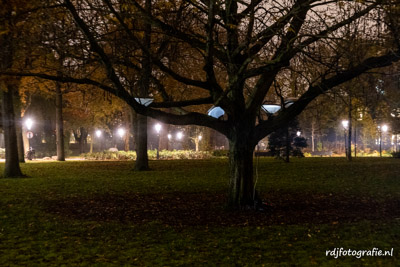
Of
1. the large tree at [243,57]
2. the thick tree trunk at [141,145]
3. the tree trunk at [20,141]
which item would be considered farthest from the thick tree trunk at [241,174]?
the tree trunk at [20,141]

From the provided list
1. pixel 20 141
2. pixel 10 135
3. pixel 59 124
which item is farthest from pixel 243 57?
pixel 59 124

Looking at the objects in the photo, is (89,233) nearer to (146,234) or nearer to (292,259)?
(146,234)

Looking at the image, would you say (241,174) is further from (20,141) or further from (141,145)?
(20,141)

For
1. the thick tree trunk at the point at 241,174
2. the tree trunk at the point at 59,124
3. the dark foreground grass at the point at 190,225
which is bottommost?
the dark foreground grass at the point at 190,225

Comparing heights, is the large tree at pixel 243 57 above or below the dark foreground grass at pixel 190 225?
above

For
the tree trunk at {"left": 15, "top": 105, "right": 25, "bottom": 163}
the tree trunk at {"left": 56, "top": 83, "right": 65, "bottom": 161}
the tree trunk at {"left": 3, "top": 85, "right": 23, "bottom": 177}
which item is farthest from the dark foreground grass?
the tree trunk at {"left": 56, "top": 83, "right": 65, "bottom": 161}

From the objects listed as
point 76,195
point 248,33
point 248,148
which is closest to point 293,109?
point 248,148

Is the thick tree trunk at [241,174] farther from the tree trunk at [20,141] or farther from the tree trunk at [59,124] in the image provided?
the tree trunk at [59,124]

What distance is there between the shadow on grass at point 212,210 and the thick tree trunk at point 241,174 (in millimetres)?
438

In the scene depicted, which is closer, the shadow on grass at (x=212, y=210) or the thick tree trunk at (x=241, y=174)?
the shadow on grass at (x=212, y=210)

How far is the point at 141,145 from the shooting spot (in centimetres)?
2292

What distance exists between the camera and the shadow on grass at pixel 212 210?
908cm

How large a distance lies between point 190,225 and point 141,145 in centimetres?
1463

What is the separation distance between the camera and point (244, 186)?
408 inches
